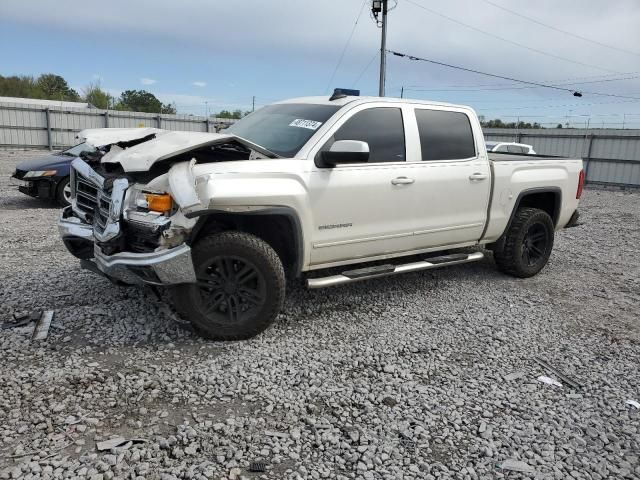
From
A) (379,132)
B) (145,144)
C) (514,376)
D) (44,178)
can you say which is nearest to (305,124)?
(379,132)

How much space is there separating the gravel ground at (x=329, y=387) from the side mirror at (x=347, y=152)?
1430mm

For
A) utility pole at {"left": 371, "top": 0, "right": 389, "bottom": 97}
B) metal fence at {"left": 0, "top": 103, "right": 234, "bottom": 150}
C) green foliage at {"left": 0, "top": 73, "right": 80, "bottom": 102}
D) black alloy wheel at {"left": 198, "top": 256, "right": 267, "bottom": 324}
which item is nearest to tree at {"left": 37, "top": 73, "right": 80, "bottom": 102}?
green foliage at {"left": 0, "top": 73, "right": 80, "bottom": 102}

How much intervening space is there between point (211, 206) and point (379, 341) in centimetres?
174

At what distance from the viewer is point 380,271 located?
4.74 meters

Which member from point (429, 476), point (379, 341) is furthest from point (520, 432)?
point (379, 341)

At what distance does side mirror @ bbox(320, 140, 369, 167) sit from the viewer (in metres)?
4.10

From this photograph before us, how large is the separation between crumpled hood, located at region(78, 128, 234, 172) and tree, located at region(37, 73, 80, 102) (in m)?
62.5

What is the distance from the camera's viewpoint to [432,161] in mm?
5102

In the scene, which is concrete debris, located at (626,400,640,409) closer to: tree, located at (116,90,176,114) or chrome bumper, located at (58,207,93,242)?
chrome bumper, located at (58,207,93,242)

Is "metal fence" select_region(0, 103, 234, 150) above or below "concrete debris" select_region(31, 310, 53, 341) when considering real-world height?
above

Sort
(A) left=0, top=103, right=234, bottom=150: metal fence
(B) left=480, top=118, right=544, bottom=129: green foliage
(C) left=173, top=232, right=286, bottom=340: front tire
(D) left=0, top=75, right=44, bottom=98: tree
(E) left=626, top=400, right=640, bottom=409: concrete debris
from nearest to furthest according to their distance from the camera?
(E) left=626, top=400, right=640, bottom=409: concrete debris → (C) left=173, top=232, right=286, bottom=340: front tire → (A) left=0, top=103, right=234, bottom=150: metal fence → (B) left=480, top=118, right=544, bottom=129: green foliage → (D) left=0, top=75, right=44, bottom=98: tree

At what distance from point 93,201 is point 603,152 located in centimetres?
2136

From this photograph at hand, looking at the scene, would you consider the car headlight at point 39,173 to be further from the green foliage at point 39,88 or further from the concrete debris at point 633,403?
the green foliage at point 39,88

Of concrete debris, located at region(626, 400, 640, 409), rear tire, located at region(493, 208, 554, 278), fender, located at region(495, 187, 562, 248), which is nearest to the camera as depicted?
concrete debris, located at region(626, 400, 640, 409)
